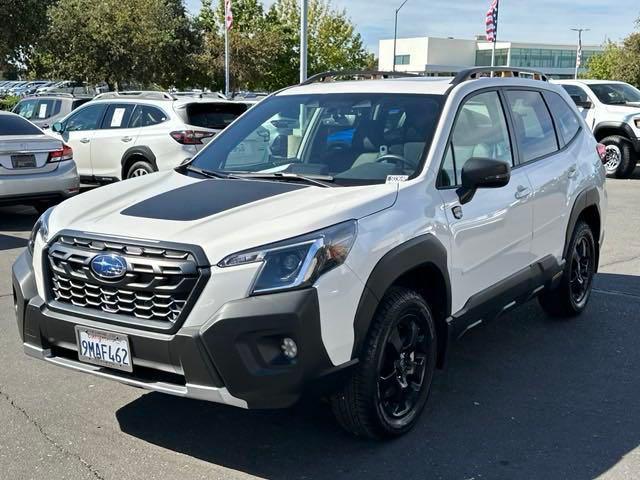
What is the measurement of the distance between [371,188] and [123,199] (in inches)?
50.5

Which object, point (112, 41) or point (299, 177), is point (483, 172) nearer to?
point (299, 177)

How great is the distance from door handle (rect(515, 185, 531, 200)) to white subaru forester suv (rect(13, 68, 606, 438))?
1cm

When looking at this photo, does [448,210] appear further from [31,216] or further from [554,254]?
[31,216]

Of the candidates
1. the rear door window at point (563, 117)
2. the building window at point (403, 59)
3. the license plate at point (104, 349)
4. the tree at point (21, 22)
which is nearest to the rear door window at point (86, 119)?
the rear door window at point (563, 117)

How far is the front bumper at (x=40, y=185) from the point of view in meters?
9.43

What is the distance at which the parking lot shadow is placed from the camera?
3555 millimetres

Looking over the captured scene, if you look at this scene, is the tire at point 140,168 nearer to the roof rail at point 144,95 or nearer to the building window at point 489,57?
the roof rail at point 144,95

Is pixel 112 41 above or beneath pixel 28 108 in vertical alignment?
above

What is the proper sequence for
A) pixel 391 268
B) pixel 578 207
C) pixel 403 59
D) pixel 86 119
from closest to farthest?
pixel 391 268 → pixel 578 207 → pixel 86 119 → pixel 403 59

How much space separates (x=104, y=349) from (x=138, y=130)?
879cm

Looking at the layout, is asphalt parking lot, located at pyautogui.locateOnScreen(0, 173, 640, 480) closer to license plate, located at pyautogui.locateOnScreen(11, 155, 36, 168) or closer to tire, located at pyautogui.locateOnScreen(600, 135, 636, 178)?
license plate, located at pyautogui.locateOnScreen(11, 155, 36, 168)

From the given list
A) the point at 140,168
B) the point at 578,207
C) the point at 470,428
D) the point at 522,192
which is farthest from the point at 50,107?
the point at 470,428

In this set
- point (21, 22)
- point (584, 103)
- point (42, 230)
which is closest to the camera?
point (42, 230)

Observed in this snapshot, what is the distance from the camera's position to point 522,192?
15.4 ft
